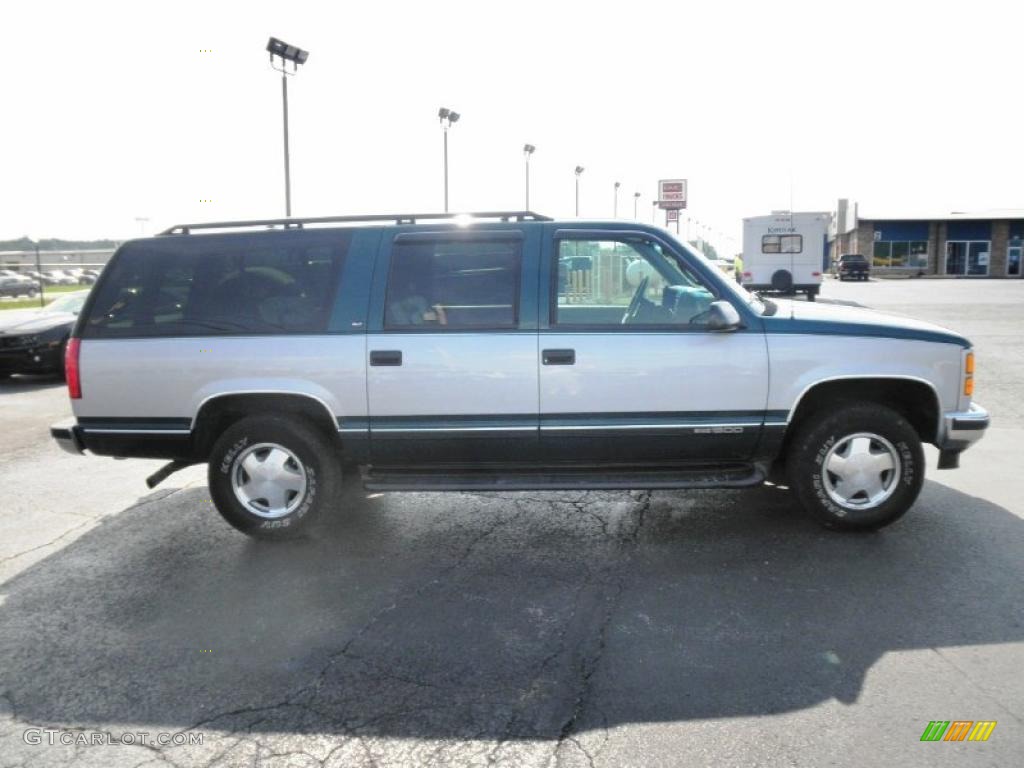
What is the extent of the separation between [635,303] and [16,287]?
4481 centimetres

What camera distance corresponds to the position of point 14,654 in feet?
12.2

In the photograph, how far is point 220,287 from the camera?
5.06 m

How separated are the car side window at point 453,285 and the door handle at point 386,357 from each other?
151mm

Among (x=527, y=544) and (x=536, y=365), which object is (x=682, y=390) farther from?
(x=527, y=544)

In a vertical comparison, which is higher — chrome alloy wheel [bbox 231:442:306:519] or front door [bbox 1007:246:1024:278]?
front door [bbox 1007:246:1024:278]

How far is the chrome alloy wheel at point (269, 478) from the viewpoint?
5.03 m

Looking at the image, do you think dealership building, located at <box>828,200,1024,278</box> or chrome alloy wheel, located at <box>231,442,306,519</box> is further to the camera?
dealership building, located at <box>828,200,1024,278</box>

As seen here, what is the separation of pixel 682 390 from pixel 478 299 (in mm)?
1365

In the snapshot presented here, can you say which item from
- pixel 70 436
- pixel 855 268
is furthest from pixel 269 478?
pixel 855 268

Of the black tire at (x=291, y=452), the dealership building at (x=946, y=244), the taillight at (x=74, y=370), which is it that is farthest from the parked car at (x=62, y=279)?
the dealership building at (x=946, y=244)

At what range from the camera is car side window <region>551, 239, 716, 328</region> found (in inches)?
194

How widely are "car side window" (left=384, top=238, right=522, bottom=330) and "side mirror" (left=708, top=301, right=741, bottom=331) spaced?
3.81ft

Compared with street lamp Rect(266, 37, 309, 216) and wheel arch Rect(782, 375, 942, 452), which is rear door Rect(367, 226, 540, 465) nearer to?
wheel arch Rect(782, 375, 942, 452)

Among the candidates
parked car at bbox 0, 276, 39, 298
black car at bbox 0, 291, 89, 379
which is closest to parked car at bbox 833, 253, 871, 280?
parked car at bbox 0, 276, 39, 298
